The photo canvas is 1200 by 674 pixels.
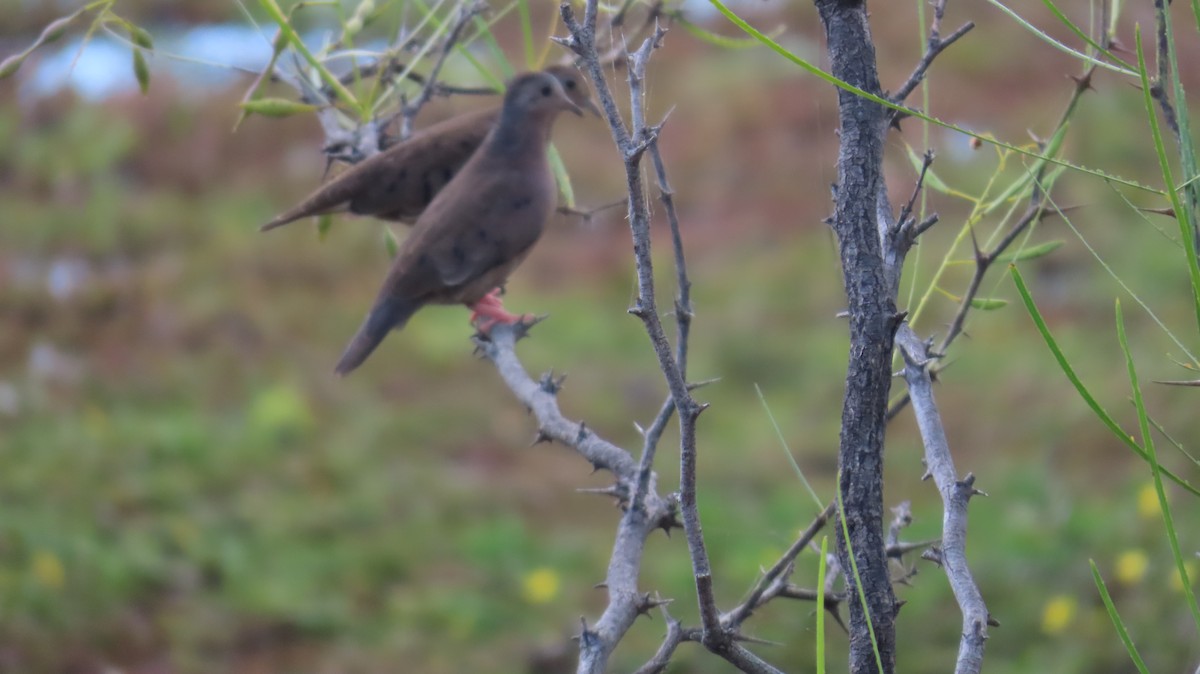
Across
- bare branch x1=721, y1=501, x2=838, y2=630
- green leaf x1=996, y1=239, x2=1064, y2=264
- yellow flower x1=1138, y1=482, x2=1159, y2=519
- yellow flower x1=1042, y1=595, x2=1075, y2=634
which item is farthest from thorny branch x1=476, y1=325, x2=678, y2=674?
yellow flower x1=1138, y1=482, x2=1159, y2=519

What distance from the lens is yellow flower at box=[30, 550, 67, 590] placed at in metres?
5.37

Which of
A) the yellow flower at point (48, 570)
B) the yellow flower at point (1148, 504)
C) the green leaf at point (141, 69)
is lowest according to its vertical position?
the green leaf at point (141, 69)

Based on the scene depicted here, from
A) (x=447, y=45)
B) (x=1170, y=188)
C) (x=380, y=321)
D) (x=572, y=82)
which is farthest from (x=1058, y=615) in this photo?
(x=1170, y=188)

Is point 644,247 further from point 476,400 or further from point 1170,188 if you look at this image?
point 476,400

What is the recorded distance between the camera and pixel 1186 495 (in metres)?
5.53

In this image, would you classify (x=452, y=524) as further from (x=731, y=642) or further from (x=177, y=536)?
(x=731, y=642)

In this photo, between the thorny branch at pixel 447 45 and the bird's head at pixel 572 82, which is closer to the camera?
the thorny branch at pixel 447 45

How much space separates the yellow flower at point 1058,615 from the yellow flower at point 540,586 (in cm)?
204

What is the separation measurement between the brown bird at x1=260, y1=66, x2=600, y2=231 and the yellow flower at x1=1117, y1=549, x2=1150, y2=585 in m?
2.87

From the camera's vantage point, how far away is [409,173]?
3.32 m

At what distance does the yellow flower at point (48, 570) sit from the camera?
5.37 m

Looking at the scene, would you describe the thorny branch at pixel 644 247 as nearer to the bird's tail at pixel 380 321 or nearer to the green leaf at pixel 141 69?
the green leaf at pixel 141 69

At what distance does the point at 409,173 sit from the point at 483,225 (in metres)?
0.23

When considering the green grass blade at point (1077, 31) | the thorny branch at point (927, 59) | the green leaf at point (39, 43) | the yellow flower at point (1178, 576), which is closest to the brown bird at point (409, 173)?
the green leaf at point (39, 43)
